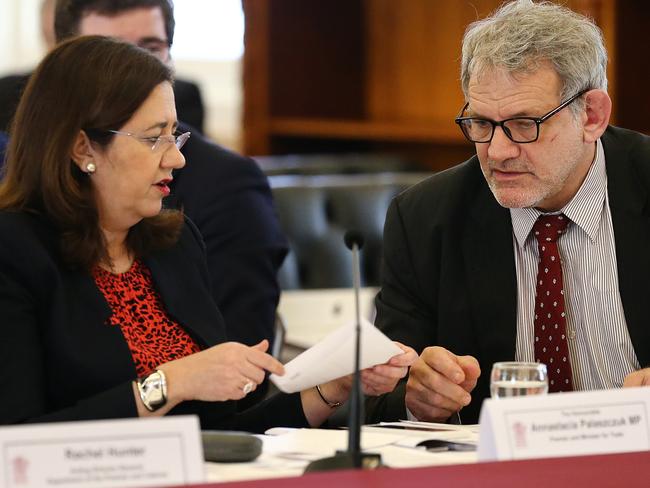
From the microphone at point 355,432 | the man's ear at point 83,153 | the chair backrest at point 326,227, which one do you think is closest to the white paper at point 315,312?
the chair backrest at point 326,227

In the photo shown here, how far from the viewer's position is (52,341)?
203 cm

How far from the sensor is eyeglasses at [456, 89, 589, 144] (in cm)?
232

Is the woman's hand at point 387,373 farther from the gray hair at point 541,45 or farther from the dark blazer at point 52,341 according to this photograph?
the gray hair at point 541,45

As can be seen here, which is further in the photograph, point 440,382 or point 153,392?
point 440,382

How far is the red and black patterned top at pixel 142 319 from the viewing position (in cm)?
215

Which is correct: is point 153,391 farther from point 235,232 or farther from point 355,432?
point 235,232

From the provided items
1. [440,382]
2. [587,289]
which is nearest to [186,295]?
[440,382]

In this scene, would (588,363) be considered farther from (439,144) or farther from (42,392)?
(439,144)

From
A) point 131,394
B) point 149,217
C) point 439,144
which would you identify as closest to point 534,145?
point 149,217

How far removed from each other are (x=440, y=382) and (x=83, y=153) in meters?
0.76

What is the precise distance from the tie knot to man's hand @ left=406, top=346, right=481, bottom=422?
0.41m

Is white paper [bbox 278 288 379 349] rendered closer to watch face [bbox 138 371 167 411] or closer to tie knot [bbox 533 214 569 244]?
tie knot [bbox 533 214 569 244]

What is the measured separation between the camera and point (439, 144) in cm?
624

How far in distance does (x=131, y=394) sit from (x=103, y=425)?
0.55 m
